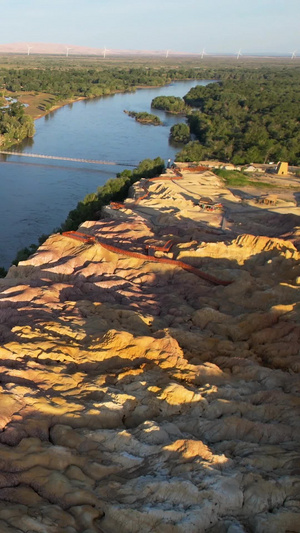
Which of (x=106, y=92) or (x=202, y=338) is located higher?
(x=106, y=92)

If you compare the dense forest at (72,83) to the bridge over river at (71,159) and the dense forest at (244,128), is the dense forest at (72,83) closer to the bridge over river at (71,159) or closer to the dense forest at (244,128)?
the dense forest at (244,128)

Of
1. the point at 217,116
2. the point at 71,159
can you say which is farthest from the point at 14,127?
the point at 217,116

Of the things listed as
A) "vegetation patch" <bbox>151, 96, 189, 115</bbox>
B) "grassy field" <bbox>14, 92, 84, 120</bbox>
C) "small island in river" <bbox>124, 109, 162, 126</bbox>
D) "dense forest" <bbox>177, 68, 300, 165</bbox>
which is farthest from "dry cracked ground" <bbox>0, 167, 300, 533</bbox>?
"vegetation patch" <bbox>151, 96, 189, 115</bbox>

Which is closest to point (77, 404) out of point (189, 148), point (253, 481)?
point (253, 481)

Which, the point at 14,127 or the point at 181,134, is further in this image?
the point at 181,134

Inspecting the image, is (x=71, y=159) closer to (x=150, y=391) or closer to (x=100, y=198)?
(x=100, y=198)

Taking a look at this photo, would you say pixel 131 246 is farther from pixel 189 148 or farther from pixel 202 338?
pixel 189 148
